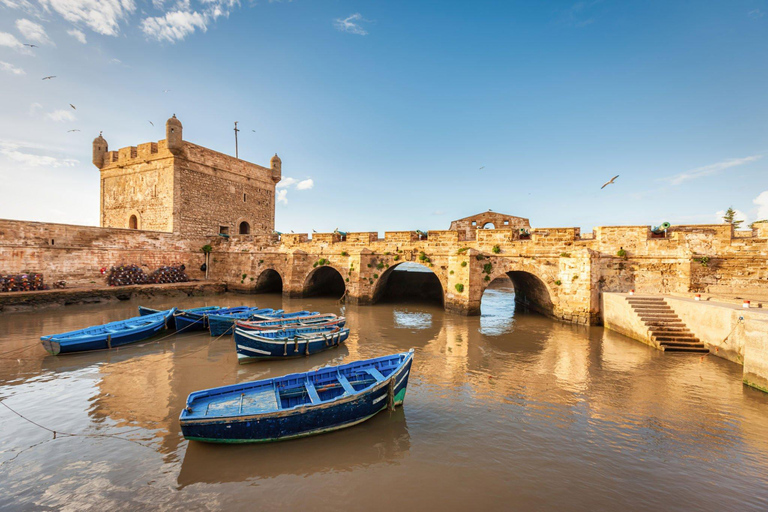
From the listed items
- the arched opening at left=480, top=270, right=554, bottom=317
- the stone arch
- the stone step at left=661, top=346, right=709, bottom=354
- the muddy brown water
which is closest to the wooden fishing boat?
the muddy brown water

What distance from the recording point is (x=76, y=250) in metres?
19.4

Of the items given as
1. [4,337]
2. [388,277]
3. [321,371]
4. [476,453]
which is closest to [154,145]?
[4,337]

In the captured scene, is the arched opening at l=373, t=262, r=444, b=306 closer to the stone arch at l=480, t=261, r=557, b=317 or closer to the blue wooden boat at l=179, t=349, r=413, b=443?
the stone arch at l=480, t=261, r=557, b=317

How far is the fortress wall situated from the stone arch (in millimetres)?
22140

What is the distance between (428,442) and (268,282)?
858 inches

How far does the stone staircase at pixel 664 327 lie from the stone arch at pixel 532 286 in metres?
3.62

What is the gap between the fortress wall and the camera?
56.6 ft

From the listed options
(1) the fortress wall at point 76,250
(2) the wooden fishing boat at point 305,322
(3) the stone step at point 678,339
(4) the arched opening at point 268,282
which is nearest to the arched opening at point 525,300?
(3) the stone step at point 678,339

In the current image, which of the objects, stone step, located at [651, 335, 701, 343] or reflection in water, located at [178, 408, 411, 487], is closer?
reflection in water, located at [178, 408, 411, 487]

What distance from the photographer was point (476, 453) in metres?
5.58

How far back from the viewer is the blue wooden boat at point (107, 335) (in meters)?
9.85

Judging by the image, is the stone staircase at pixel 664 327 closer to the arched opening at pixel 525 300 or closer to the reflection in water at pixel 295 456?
the arched opening at pixel 525 300

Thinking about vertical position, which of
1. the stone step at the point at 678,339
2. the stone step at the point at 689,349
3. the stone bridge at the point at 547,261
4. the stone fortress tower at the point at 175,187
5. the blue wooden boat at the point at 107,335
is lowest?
the stone step at the point at 689,349

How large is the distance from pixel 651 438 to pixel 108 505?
29.1 ft
